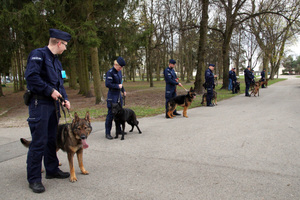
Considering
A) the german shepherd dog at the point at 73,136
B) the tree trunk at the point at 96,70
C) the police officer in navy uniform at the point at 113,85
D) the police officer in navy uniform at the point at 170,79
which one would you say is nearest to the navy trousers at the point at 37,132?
the german shepherd dog at the point at 73,136

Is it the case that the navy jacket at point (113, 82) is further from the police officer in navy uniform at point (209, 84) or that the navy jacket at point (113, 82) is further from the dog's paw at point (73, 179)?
the police officer in navy uniform at point (209, 84)

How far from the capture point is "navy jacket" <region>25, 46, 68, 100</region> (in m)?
3.24

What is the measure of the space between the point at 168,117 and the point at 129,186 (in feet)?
19.0

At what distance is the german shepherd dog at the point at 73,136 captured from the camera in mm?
3543

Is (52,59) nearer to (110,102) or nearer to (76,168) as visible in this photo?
(76,168)

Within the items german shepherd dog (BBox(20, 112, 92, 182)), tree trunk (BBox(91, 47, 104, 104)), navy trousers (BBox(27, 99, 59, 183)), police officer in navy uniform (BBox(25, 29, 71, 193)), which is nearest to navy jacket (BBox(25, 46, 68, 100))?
police officer in navy uniform (BBox(25, 29, 71, 193))

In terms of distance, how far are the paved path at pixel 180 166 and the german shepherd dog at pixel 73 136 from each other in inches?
18.9

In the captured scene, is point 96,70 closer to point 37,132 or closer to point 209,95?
point 209,95

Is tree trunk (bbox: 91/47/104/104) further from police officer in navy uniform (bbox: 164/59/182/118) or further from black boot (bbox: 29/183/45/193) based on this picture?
black boot (bbox: 29/183/45/193)

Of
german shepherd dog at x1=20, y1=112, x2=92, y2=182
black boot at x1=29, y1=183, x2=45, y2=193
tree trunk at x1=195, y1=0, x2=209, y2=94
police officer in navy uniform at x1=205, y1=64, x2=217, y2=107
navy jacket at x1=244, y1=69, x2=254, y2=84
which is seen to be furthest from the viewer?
tree trunk at x1=195, y1=0, x2=209, y2=94

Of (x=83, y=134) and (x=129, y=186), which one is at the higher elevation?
(x=83, y=134)

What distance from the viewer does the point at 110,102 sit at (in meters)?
6.39

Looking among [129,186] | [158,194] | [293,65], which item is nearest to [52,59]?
[129,186]

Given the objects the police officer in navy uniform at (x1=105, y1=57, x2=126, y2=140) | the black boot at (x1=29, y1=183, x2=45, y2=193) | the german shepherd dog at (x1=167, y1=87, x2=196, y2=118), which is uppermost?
the police officer in navy uniform at (x1=105, y1=57, x2=126, y2=140)
